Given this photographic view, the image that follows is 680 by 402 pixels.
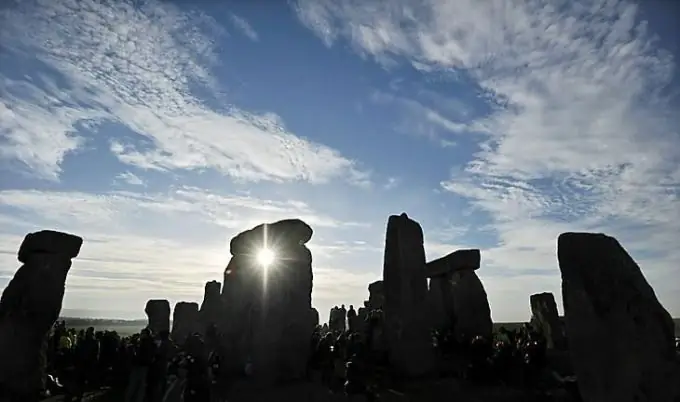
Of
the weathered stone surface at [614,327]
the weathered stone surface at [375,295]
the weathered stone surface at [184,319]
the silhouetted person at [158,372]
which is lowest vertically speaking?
the silhouetted person at [158,372]

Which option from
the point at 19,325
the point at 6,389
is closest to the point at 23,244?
the point at 19,325

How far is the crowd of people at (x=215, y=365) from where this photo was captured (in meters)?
9.16

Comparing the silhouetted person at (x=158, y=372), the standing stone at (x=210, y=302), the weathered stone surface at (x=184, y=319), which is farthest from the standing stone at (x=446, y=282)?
the silhouetted person at (x=158, y=372)

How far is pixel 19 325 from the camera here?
10.6 meters

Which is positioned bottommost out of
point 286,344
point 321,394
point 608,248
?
point 321,394

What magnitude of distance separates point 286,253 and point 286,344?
283 centimetres

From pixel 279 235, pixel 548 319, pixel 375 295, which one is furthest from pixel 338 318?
pixel 279 235

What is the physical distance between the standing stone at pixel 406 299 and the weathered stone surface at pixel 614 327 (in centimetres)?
816

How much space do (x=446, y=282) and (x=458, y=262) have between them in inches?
52.5

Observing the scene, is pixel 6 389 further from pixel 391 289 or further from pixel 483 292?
pixel 483 292

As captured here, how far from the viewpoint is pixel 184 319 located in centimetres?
2727

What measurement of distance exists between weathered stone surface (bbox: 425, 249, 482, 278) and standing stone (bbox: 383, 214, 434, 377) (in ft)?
17.0

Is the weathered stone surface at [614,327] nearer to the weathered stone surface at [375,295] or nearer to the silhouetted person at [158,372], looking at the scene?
the silhouetted person at [158,372]

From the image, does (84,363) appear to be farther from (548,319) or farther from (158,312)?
(548,319)
